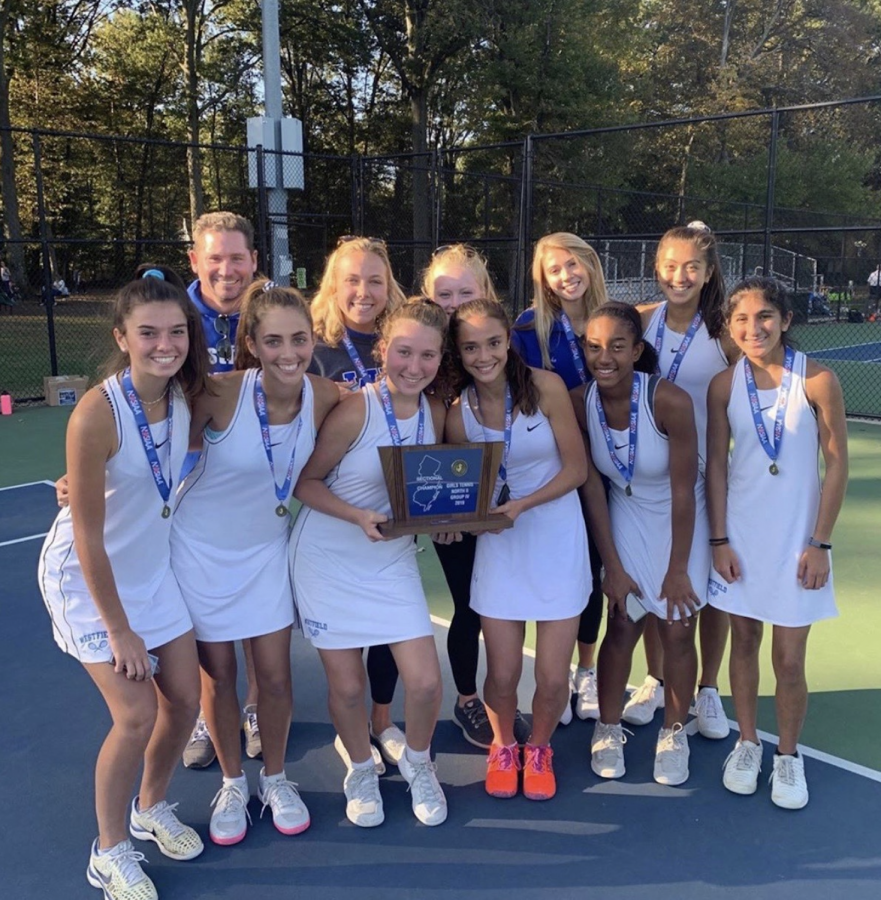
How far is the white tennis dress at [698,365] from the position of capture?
10.1 ft

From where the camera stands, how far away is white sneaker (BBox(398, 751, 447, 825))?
277cm

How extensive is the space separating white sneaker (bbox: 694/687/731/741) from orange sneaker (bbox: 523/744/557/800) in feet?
2.25

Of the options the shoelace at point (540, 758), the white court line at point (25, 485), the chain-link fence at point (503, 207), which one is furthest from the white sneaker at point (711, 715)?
the chain-link fence at point (503, 207)

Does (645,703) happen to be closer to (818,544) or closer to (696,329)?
(818,544)

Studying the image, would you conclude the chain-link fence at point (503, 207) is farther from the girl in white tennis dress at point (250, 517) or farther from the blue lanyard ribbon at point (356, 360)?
the girl in white tennis dress at point (250, 517)

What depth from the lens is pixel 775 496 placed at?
2.76 meters

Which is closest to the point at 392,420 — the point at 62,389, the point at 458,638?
the point at 458,638

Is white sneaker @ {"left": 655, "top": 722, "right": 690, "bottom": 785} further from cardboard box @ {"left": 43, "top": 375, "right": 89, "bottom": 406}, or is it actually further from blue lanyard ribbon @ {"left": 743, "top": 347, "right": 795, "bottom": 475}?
cardboard box @ {"left": 43, "top": 375, "right": 89, "bottom": 406}

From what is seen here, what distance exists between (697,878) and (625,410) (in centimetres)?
145

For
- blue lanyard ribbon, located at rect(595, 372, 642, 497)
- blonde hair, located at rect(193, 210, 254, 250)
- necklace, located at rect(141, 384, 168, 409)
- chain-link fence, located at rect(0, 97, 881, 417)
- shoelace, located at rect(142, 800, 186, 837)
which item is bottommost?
shoelace, located at rect(142, 800, 186, 837)

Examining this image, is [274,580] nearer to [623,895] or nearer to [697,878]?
[623,895]

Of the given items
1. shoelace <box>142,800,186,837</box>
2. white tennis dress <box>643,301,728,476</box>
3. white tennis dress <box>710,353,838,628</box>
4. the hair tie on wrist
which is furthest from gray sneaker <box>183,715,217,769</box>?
the hair tie on wrist

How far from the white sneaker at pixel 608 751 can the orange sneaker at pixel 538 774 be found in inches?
7.3

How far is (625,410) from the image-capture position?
9.45ft
